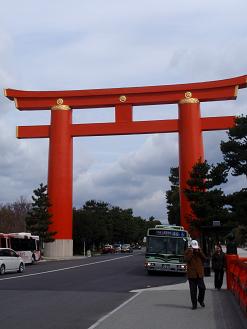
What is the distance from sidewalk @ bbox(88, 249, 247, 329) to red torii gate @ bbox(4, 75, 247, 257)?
107 ft

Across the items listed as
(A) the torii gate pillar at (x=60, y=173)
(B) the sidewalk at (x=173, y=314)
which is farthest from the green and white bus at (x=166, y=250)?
(A) the torii gate pillar at (x=60, y=173)

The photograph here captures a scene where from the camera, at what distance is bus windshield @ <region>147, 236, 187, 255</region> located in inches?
1115

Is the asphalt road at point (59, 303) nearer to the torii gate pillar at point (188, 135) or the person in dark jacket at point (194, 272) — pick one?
the person in dark jacket at point (194, 272)

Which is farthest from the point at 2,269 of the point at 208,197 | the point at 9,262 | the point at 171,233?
the point at 208,197

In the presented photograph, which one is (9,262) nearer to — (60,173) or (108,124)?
(60,173)

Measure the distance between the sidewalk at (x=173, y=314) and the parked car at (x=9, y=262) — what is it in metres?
14.7

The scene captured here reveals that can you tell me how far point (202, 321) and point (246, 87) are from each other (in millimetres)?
40698

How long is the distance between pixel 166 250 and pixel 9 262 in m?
8.72

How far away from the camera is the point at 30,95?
171ft

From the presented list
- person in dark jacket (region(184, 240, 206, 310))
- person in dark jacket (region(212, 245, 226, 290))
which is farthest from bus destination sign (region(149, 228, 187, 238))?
person in dark jacket (region(184, 240, 206, 310))

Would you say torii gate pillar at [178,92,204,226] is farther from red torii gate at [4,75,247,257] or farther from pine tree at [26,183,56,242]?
pine tree at [26,183,56,242]

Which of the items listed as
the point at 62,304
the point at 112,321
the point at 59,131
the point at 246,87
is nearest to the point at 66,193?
the point at 59,131

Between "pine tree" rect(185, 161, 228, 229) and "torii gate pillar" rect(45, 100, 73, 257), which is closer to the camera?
"pine tree" rect(185, 161, 228, 229)

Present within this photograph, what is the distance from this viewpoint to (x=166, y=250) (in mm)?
28406
